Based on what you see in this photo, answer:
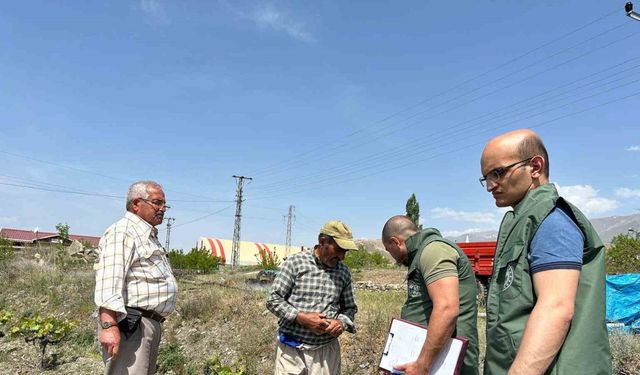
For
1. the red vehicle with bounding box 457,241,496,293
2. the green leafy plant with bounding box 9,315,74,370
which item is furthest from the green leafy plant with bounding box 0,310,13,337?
the red vehicle with bounding box 457,241,496,293

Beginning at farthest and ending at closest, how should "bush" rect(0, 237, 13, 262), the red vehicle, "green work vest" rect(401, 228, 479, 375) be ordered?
"bush" rect(0, 237, 13, 262) → the red vehicle → "green work vest" rect(401, 228, 479, 375)

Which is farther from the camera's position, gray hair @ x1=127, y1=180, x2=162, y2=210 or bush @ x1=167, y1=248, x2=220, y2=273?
bush @ x1=167, y1=248, x2=220, y2=273

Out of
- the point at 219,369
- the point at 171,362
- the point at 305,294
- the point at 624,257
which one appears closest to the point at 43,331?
the point at 171,362

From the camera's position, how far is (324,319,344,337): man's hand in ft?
11.2

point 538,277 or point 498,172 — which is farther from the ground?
point 498,172

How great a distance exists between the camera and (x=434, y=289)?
2393 mm

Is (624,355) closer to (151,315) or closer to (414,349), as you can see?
(414,349)

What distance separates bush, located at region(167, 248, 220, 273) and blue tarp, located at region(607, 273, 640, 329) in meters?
20.9

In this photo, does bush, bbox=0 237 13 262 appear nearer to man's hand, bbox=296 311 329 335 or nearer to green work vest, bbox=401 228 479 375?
man's hand, bbox=296 311 329 335

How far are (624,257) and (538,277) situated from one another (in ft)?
63.4

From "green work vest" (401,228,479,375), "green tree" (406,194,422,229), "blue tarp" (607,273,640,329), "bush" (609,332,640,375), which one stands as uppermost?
"green tree" (406,194,422,229)

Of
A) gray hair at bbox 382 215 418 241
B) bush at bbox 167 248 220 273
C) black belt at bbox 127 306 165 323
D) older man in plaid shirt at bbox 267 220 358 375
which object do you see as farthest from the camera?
bush at bbox 167 248 220 273

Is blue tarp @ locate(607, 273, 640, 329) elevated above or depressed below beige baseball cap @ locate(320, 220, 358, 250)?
below

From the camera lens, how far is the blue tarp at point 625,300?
915cm
